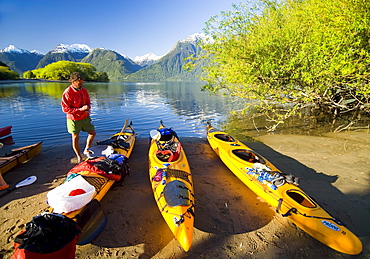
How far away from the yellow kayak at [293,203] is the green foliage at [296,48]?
13.1ft

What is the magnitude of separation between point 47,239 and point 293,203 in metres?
4.02

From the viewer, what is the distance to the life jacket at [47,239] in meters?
2.26

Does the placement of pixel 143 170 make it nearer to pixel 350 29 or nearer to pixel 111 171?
pixel 111 171

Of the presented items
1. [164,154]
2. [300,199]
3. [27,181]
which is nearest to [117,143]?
[164,154]

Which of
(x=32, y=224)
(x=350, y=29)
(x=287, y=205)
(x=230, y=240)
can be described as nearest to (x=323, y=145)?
(x=350, y=29)

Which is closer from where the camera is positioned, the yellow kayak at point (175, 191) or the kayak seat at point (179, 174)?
the yellow kayak at point (175, 191)

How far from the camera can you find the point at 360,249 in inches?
114

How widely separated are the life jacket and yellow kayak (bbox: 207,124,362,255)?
3.58 m

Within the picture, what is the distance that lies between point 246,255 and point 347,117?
43.5ft

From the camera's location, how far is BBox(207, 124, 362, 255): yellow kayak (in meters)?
3.04

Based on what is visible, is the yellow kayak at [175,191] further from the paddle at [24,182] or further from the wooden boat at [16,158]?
the wooden boat at [16,158]

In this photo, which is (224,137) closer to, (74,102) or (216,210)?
(216,210)

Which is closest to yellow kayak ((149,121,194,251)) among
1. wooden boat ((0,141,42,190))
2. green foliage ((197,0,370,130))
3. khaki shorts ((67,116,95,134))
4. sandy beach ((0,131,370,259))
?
sandy beach ((0,131,370,259))

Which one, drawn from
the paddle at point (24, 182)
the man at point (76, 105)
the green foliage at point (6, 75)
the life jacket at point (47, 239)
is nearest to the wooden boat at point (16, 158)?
the paddle at point (24, 182)
